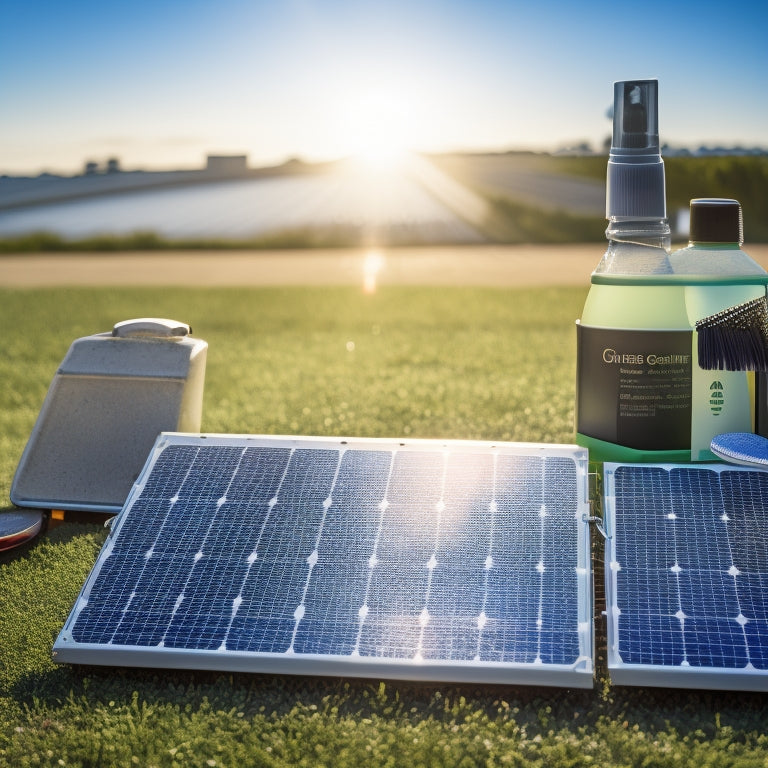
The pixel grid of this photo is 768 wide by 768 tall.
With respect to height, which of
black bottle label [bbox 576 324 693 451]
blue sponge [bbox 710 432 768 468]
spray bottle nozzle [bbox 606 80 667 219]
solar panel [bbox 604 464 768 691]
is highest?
spray bottle nozzle [bbox 606 80 667 219]

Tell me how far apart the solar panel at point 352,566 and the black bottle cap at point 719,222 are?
130 cm

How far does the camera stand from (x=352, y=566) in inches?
165

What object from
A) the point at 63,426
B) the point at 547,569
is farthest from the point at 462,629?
the point at 63,426

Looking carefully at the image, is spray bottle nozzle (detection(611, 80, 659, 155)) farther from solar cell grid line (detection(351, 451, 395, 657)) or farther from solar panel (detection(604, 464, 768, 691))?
solar cell grid line (detection(351, 451, 395, 657))

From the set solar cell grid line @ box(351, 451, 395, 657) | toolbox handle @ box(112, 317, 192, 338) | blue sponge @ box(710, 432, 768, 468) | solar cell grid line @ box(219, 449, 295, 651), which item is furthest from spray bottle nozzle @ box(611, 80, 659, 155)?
toolbox handle @ box(112, 317, 192, 338)

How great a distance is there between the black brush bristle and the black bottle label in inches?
3.1

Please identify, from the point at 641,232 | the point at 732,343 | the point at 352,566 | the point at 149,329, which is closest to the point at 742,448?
the point at 732,343

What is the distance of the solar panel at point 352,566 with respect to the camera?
12.7 feet

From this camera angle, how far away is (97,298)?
20.1 m

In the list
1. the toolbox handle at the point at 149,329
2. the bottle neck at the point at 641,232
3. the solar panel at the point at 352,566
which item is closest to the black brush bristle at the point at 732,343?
the bottle neck at the point at 641,232

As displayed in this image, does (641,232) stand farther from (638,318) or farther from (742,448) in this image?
(742,448)

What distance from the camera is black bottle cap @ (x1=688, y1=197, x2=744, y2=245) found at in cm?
482

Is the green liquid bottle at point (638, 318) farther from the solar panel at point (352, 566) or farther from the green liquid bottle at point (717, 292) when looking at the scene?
the solar panel at point (352, 566)

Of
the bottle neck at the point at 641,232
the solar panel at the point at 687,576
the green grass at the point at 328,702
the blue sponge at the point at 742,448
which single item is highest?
the bottle neck at the point at 641,232
